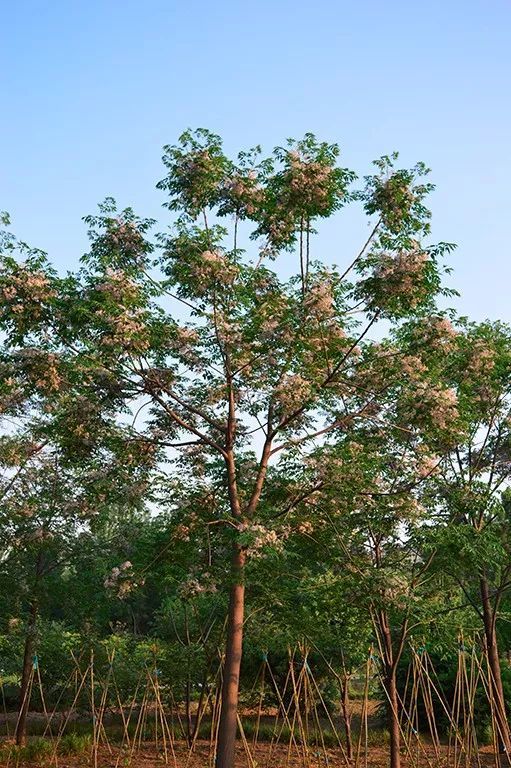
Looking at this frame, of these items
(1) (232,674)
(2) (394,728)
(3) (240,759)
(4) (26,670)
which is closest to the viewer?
(1) (232,674)

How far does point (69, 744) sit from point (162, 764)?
2.24 meters

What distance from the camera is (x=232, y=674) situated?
38.3 ft

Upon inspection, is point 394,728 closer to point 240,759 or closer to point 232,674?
point 232,674

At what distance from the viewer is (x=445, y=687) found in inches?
746

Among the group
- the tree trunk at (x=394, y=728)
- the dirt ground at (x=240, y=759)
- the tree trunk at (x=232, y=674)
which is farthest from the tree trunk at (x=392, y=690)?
the tree trunk at (x=232, y=674)

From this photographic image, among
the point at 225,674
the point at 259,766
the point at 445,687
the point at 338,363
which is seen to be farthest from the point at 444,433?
the point at 445,687

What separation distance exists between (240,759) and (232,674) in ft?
16.5

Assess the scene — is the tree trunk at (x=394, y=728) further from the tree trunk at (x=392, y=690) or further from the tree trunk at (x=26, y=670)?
the tree trunk at (x=26, y=670)

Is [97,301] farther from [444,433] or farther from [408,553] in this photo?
[408,553]

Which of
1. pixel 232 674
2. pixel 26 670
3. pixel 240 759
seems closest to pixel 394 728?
pixel 232 674

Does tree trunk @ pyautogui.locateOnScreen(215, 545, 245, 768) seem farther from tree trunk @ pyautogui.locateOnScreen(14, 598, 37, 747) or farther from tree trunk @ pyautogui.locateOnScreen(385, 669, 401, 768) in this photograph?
tree trunk @ pyautogui.locateOnScreen(14, 598, 37, 747)

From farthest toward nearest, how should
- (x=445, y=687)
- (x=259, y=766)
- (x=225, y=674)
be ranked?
(x=445, y=687), (x=259, y=766), (x=225, y=674)

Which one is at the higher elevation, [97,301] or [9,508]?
[97,301]

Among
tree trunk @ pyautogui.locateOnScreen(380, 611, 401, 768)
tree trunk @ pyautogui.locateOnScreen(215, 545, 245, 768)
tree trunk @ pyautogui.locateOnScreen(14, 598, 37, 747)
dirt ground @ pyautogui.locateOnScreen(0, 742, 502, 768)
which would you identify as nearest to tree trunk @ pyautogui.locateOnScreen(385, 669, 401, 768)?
tree trunk @ pyautogui.locateOnScreen(380, 611, 401, 768)
